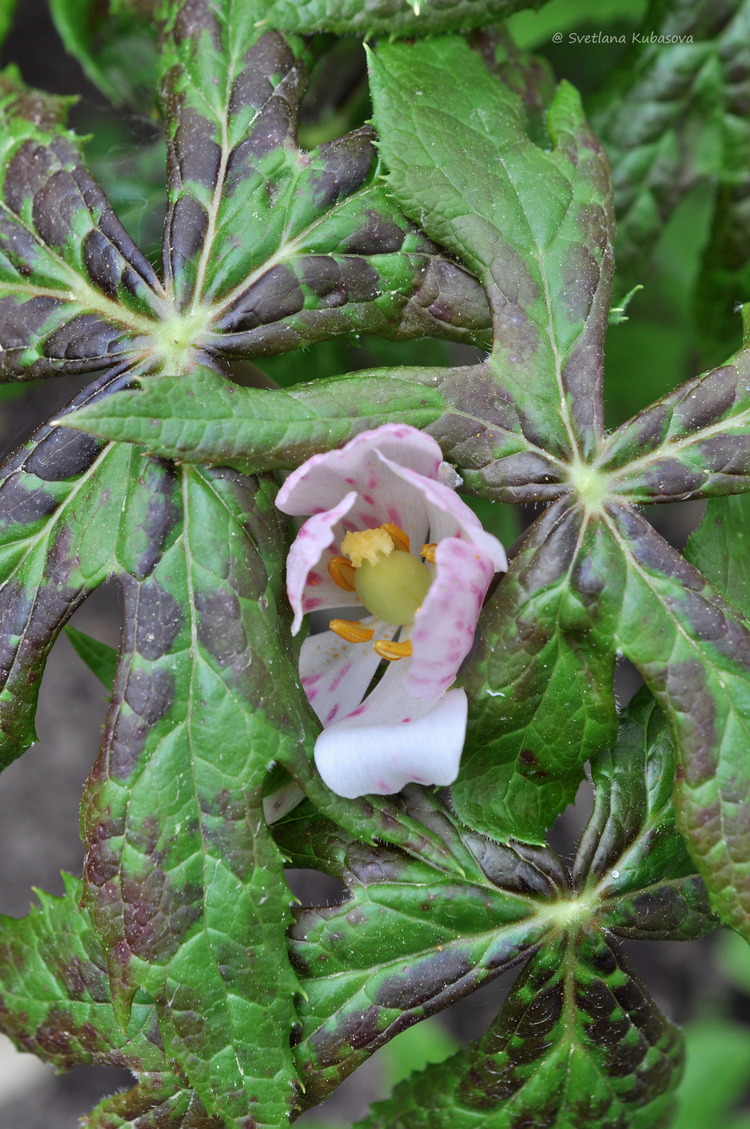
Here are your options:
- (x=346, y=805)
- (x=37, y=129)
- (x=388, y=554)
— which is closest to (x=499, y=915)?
(x=346, y=805)

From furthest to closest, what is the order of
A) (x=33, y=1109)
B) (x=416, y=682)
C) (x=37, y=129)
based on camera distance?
1. (x=33, y=1109)
2. (x=37, y=129)
3. (x=416, y=682)

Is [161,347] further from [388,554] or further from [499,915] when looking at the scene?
[499,915]

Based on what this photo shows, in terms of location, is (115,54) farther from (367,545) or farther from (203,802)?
(203,802)

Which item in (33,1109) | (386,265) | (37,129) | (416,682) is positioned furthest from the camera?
(33,1109)

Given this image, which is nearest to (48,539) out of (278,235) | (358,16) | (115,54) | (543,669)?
(278,235)

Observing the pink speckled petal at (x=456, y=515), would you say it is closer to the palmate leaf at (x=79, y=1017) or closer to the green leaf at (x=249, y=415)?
the green leaf at (x=249, y=415)

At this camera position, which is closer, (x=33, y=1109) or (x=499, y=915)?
(x=499, y=915)

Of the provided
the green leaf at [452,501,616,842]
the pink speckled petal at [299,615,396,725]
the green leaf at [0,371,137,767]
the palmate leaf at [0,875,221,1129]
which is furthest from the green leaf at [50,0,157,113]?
the palmate leaf at [0,875,221,1129]

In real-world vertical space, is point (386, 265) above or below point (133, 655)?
above
